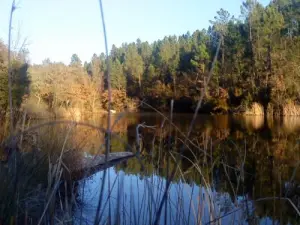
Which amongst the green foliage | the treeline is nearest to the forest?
the treeline

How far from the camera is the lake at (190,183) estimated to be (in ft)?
4.37

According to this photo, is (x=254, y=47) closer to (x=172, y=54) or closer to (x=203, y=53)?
(x=203, y=53)

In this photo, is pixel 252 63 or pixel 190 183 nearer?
pixel 190 183

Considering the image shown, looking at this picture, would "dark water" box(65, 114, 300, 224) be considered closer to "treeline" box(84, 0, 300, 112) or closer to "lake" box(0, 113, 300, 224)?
"lake" box(0, 113, 300, 224)

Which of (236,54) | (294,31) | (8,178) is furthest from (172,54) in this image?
(8,178)

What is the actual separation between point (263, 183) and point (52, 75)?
22.7m

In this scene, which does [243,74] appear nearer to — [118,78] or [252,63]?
[252,63]

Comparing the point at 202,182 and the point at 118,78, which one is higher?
the point at 118,78

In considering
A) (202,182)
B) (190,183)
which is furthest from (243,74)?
(202,182)

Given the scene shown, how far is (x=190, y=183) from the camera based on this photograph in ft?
10.4

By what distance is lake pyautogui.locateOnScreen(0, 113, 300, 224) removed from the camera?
4.37 feet

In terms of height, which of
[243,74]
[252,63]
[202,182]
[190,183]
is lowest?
[190,183]

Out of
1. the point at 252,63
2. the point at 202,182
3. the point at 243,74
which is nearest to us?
the point at 202,182

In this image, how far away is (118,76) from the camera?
1441 inches
